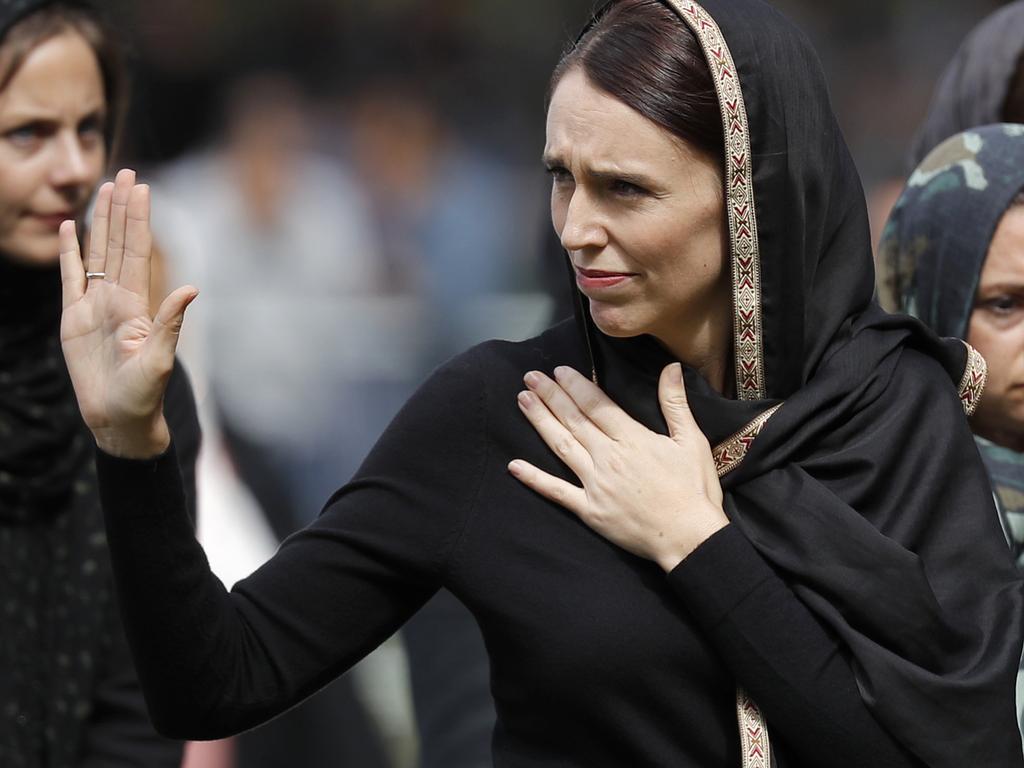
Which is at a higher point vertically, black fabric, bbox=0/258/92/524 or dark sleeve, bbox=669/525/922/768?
black fabric, bbox=0/258/92/524

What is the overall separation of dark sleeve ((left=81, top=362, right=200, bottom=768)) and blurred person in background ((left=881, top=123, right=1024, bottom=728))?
1.25m

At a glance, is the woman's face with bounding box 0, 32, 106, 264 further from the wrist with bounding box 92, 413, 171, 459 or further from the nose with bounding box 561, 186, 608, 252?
the nose with bounding box 561, 186, 608, 252

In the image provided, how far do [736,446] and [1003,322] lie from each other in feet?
2.35

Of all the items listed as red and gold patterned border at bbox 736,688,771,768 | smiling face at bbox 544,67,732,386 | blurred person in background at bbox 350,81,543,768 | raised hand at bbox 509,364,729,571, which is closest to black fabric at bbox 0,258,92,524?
raised hand at bbox 509,364,729,571

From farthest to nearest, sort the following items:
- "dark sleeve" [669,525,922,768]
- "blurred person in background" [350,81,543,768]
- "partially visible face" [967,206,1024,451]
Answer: "blurred person in background" [350,81,543,768] → "partially visible face" [967,206,1024,451] → "dark sleeve" [669,525,922,768]

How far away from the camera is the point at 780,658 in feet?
7.18

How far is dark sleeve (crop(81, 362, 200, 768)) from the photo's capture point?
297cm

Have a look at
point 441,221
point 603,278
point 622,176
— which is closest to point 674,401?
point 603,278

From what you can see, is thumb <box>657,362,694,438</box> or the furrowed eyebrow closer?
the furrowed eyebrow

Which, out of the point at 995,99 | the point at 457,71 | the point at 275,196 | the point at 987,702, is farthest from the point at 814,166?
the point at 457,71

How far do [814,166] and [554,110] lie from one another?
0.35m

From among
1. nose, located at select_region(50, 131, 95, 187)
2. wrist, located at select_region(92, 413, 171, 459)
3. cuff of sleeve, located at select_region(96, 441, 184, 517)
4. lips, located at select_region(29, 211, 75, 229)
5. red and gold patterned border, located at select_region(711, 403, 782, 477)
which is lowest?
red and gold patterned border, located at select_region(711, 403, 782, 477)

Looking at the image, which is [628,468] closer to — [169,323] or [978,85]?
[169,323]

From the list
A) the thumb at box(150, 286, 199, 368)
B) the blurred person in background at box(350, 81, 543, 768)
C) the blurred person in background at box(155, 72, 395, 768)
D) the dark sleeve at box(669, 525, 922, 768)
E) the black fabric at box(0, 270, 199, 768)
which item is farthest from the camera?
the blurred person in background at box(350, 81, 543, 768)
